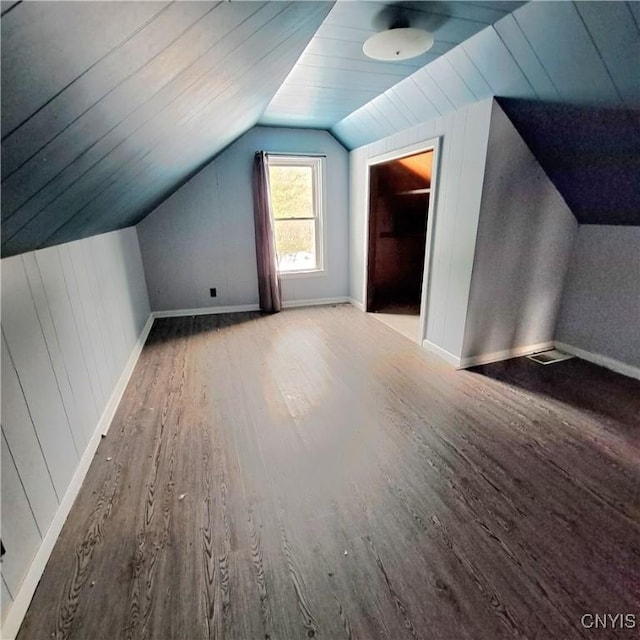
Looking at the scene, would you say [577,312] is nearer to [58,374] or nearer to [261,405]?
[261,405]

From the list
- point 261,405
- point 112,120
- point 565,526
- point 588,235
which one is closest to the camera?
point 112,120

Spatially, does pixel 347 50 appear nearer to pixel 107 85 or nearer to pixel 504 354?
pixel 107 85

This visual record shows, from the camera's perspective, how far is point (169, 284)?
4250 millimetres

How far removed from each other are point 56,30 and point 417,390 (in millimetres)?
2484

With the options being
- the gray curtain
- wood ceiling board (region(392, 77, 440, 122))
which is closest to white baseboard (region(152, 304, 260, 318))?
the gray curtain

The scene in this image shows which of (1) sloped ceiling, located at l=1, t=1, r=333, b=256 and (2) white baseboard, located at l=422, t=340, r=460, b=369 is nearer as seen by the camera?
(1) sloped ceiling, located at l=1, t=1, r=333, b=256

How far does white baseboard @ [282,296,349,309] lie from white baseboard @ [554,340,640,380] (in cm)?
264

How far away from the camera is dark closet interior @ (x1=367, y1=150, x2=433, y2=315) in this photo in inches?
163

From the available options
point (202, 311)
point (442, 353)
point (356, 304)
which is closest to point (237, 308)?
point (202, 311)

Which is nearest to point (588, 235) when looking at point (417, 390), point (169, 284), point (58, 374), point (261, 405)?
point (417, 390)

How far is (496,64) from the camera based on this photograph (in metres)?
1.96

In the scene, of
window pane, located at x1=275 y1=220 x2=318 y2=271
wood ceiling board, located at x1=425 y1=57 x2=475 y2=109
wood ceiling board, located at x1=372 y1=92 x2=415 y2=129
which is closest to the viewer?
wood ceiling board, located at x1=425 y1=57 x2=475 y2=109

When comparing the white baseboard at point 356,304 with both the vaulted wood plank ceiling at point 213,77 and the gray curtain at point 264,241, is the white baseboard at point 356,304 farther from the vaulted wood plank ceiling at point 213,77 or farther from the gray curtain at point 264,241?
the vaulted wood plank ceiling at point 213,77

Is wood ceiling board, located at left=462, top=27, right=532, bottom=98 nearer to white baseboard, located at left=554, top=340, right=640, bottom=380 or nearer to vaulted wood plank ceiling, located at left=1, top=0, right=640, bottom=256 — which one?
vaulted wood plank ceiling, located at left=1, top=0, right=640, bottom=256
